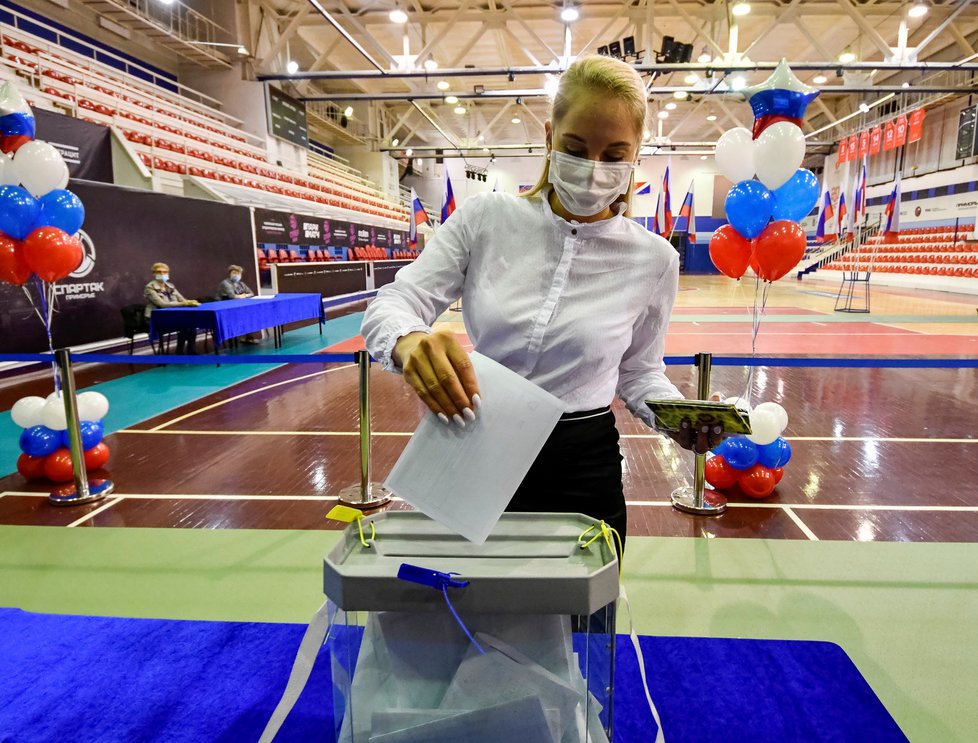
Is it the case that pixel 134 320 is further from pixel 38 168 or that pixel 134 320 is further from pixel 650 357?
pixel 650 357

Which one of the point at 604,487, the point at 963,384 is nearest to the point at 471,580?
the point at 604,487

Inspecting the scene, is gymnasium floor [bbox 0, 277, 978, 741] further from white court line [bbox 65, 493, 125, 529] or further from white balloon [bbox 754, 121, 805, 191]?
white balloon [bbox 754, 121, 805, 191]

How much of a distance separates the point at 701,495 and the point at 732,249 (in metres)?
1.58

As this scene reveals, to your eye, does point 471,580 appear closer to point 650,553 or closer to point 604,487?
point 604,487

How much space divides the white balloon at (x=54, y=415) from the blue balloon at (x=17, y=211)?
1150 millimetres

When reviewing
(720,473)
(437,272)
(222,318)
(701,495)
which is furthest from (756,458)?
(222,318)

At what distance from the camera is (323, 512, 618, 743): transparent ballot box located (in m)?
0.81

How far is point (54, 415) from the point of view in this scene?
12.9ft

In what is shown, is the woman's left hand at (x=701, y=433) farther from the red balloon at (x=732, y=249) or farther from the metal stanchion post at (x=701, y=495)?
the red balloon at (x=732, y=249)

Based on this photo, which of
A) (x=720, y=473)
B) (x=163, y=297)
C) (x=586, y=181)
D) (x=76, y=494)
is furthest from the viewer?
(x=163, y=297)

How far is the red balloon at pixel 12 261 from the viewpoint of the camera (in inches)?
156

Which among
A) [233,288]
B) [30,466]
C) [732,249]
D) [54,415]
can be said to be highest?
[732,249]

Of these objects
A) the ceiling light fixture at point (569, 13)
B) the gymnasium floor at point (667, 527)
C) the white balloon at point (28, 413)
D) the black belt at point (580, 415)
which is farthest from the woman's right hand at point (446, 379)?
the ceiling light fixture at point (569, 13)

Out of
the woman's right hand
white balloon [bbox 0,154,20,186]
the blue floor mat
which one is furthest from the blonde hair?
white balloon [bbox 0,154,20,186]
